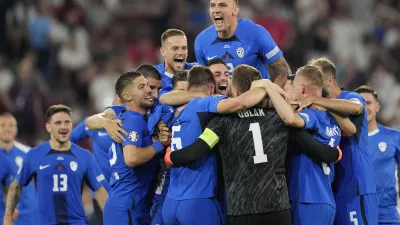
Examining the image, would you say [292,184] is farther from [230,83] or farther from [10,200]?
[10,200]

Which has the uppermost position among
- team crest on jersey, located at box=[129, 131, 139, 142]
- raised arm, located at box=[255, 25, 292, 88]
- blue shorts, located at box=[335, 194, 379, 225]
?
raised arm, located at box=[255, 25, 292, 88]

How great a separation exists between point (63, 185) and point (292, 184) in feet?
11.1

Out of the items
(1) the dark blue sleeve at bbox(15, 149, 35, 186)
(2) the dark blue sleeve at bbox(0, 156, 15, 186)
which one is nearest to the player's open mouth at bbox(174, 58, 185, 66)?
(1) the dark blue sleeve at bbox(15, 149, 35, 186)

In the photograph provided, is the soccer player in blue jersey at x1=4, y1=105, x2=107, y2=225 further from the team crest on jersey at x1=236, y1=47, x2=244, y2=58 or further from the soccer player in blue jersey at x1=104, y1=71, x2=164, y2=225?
the team crest on jersey at x1=236, y1=47, x2=244, y2=58

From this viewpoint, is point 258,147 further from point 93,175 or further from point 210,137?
point 93,175

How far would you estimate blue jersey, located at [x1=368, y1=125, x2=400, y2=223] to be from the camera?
10.9 metres

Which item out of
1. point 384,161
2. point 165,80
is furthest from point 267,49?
point 384,161

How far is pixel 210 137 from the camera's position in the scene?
8.20 m

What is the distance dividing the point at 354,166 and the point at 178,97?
83.7 inches

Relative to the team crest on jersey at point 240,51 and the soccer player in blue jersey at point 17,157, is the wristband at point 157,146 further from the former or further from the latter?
the soccer player in blue jersey at point 17,157

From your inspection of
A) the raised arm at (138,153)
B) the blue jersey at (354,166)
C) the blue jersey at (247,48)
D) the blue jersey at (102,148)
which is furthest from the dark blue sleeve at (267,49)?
the blue jersey at (102,148)

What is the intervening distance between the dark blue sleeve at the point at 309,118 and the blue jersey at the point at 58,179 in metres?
3.44

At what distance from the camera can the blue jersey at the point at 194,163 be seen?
8.33 meters

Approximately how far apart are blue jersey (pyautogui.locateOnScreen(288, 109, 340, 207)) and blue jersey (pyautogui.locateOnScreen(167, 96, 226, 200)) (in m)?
0.86
